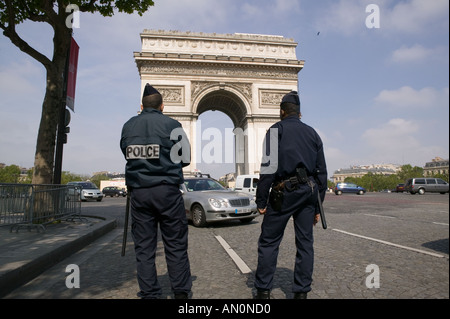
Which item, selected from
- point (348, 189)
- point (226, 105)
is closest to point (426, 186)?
point (348, 189)

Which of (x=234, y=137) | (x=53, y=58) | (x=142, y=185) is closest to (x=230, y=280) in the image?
(x=142, y=185)

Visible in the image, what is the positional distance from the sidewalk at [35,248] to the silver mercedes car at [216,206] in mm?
2245

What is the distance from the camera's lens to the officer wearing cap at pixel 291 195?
2828mm

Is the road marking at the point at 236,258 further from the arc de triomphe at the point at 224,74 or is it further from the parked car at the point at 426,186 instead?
the parked car at the point at 426,186

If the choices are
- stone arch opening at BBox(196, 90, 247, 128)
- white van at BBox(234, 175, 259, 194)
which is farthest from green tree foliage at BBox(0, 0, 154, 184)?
stone arch opening at BBox(196, 90, 247, 128)

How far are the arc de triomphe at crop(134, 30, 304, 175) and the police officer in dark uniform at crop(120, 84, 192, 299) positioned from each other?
2782cm

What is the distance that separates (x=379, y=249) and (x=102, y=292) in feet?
12.9

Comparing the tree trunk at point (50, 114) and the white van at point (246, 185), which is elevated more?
the tree trunk at point (50, 114)

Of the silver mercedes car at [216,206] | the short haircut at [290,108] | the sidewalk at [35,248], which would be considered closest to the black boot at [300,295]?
the short haircut at [290,108]

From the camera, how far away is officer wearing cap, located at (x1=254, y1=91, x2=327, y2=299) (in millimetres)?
2828

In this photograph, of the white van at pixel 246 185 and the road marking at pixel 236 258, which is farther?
the white van at pixel 246 185

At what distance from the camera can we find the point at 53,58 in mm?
8281

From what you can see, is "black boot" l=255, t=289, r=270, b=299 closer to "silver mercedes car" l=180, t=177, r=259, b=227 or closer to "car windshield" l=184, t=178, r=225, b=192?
"silver mercedes car" l=180, t=177, r=259, b=227
